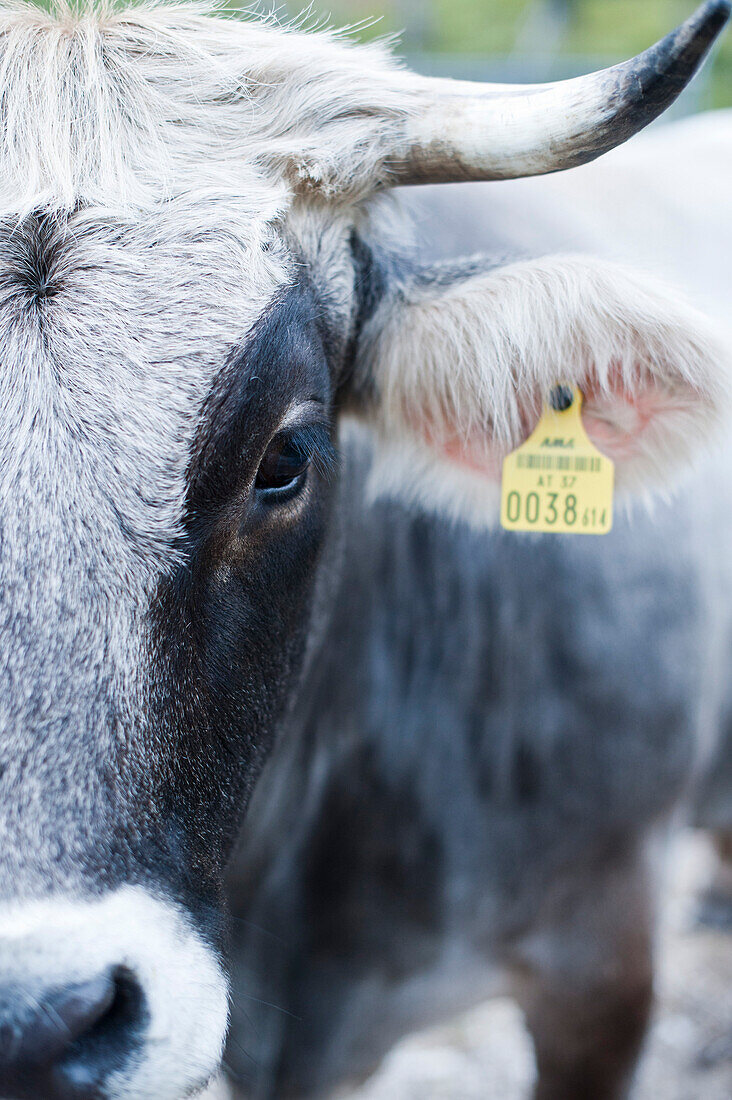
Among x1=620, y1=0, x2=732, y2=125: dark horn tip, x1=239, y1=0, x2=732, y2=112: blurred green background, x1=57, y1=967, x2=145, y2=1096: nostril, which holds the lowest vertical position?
x1=57, y1=967, x2=145, y2=1096: nostril

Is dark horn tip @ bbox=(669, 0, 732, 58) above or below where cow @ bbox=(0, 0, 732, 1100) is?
above

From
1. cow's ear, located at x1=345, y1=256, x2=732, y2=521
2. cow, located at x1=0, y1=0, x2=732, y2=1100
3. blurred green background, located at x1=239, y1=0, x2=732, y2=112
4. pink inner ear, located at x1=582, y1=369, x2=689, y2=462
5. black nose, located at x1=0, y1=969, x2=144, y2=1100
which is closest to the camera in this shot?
black nose, located at x1=0, y1=969, x2=144, y2=1100

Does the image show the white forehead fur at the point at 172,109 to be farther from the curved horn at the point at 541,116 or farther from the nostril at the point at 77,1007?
the nostril at the point at 77,1007

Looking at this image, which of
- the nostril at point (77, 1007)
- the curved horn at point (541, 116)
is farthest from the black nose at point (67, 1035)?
the curved horn at point (541, 116)

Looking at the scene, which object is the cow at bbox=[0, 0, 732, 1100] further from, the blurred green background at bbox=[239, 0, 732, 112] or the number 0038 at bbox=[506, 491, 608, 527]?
the blurred green background at bbox=[239, 0, 732, 112]

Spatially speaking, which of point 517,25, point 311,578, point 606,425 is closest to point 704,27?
point 606,425

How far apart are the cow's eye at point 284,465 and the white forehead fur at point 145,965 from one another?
0.58 meters

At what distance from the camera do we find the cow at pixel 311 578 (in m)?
1.20

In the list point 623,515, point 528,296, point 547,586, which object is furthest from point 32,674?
point 623,515

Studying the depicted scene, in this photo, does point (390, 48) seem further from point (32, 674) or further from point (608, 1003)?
point (608, 1003)

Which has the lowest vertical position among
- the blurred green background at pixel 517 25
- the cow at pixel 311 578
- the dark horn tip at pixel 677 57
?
the cow at pixel 311 578

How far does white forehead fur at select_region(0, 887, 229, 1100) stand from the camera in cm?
108

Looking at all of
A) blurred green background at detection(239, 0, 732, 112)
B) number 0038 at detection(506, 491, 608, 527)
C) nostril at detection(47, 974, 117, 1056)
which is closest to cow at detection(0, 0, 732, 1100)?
nostril at detection(47, 974, 117, 1056)

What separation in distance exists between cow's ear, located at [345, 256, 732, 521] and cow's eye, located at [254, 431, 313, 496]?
1.15ft
